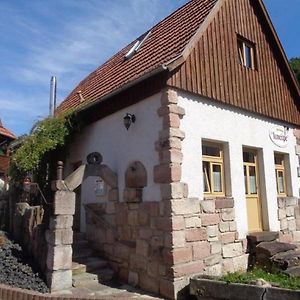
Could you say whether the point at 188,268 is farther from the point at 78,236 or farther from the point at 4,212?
the point at 4,212

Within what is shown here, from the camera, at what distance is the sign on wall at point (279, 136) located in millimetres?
10077

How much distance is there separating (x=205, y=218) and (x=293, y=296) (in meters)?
2.52

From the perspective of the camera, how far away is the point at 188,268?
704 centimetres

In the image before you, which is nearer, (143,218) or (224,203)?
(143,218)

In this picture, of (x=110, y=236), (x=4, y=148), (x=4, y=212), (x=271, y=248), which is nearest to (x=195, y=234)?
(x=271, y=248)

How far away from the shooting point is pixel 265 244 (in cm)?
834

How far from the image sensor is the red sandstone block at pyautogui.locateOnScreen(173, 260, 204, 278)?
6831mm

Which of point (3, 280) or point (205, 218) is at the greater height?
point (205, 218)

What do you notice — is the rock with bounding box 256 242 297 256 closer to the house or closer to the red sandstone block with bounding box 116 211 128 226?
the house

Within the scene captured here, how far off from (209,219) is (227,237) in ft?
2.38

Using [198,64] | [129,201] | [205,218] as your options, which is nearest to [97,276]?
[129,201]

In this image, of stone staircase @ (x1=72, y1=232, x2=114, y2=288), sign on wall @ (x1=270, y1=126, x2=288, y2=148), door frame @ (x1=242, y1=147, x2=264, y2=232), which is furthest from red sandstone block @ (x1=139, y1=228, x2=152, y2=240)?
sign on wall @ (x1=270, y1=126, x2=288, y2=148)

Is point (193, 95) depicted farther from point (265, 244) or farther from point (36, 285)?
point (36, 285)

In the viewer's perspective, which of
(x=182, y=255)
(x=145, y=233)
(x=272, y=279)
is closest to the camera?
(x=272, y=279)
